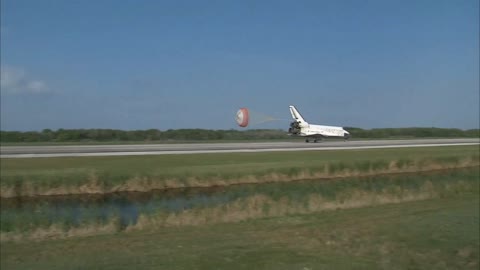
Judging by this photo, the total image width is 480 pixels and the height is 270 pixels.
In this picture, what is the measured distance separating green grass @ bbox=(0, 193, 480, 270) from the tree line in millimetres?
2952

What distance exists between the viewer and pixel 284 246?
45.3ft

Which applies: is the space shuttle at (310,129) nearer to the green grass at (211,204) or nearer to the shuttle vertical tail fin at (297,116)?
the shuttle vertical tail fin at (297,116)

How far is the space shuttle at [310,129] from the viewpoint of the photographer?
400 inches

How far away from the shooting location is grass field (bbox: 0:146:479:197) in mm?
29375

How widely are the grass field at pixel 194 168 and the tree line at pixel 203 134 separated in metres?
1.98

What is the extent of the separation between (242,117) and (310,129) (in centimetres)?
436

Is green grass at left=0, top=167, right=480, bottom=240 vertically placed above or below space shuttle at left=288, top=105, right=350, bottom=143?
below

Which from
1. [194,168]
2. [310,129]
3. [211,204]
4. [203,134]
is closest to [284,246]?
[310,129]

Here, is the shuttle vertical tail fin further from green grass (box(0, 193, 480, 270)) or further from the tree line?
green grass (box(0, 193, 480, 270))

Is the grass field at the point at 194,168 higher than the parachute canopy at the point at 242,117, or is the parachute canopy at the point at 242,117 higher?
the parachute canopy at the point at 242,117

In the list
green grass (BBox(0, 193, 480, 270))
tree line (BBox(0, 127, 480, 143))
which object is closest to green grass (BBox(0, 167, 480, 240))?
green grass (BBox(0, 193, 480, 270))

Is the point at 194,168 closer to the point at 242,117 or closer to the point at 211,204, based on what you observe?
the point at 211,204

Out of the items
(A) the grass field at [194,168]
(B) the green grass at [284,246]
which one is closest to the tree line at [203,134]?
(A) the grass field at [194,168]

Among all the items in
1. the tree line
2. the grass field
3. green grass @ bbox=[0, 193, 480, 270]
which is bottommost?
green grass @ bbox=[0, 193, 480, 270]
